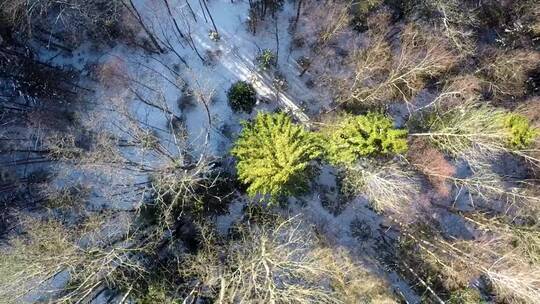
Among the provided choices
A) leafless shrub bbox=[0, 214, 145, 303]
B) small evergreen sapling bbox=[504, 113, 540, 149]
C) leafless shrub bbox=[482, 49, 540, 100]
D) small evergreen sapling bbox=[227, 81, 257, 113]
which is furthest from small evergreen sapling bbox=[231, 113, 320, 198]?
leafless shrub bbox=[482, 49, 540, 100]

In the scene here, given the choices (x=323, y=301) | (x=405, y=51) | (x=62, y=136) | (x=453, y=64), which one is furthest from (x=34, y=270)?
(x=453, y=64)

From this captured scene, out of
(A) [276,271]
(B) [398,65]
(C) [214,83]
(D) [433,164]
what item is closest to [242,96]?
(C) [214,83]

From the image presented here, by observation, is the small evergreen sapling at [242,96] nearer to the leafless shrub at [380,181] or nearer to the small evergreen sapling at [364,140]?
the small evergreen sapling at [364,140]

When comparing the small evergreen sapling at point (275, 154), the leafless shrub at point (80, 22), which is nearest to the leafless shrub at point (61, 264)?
the small evergreen sapling at point (275, 154)

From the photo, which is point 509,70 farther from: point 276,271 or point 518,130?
point 276,271

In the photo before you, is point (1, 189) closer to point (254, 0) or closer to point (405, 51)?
point (254, 0)

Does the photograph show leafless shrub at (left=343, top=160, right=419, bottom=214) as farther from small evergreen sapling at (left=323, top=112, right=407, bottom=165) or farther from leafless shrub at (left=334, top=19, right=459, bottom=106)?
leafless shrub at (left=334, top=19, right=459, bottom=106)
